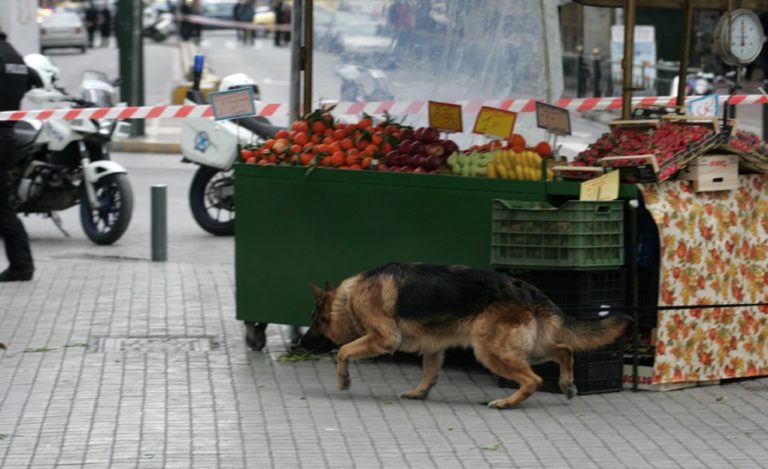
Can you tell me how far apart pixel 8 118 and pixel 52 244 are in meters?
3.28

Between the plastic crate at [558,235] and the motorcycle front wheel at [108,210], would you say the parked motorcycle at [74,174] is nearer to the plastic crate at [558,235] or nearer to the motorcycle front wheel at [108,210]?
the motorcycle front wheel at [108,210]

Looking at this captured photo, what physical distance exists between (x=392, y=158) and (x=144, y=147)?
50.8ft

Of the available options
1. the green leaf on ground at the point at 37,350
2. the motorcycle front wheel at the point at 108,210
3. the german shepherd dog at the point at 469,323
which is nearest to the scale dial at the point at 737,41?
the german shepherd dog at the point at 469,323

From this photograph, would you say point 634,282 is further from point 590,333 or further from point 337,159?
point 337,159

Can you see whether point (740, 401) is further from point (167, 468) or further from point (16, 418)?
point (16, 418)

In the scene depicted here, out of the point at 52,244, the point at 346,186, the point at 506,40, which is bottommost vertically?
the point at 52,244

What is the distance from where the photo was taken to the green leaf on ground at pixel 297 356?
874 cm

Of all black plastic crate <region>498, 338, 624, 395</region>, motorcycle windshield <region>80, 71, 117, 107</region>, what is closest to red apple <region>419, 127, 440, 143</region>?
black plastic crate <region>498, 338, 624, 395</region>

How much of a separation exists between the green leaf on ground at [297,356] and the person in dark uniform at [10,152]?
10.0 feet

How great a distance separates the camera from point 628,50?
8.52 m

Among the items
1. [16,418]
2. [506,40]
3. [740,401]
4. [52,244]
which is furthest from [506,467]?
[52,244]

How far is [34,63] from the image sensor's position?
45.6 feet

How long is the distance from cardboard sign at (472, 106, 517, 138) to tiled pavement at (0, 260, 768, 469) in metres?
1.55

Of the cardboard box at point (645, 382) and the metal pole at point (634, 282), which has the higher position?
the metal pole at point (634, 282)
